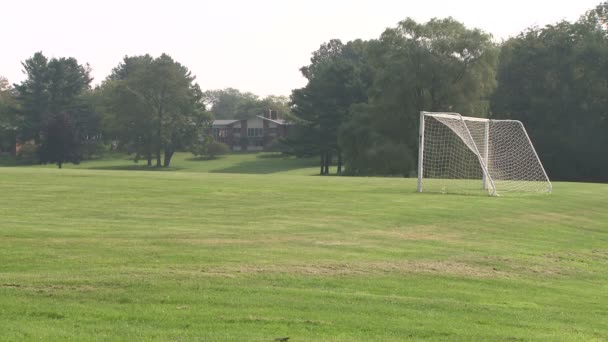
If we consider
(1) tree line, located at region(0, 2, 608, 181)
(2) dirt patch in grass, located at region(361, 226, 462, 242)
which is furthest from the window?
(2) dirt patch in grass, located at region(361, 226, 462, 242)

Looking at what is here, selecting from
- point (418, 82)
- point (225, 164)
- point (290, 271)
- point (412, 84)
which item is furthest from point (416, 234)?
point (225, 164)

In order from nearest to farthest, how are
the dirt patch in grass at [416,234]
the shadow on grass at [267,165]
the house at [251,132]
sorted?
the dirt patch in grass at [416,234] < the shadow on grass at [267,165] < the house at [251,132]

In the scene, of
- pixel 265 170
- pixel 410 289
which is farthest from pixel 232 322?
pixel 265 170

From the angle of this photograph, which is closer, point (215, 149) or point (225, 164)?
point (225, 164)

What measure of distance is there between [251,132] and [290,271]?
472 feet

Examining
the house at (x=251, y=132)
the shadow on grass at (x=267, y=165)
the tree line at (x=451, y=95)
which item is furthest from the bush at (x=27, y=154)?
the house at (x=251, y=132)

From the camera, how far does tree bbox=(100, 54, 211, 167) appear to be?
111625mm

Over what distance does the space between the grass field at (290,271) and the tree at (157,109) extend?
8703 centimetres

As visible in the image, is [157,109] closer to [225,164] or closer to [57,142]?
[225,164]

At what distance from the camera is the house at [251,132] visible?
502 ft

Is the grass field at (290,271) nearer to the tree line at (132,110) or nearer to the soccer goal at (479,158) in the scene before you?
the soccer goal at (479,158)

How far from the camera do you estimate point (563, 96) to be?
7862 centimetres

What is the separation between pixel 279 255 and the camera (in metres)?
14.8

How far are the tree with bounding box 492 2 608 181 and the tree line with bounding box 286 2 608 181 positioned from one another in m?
0.10
